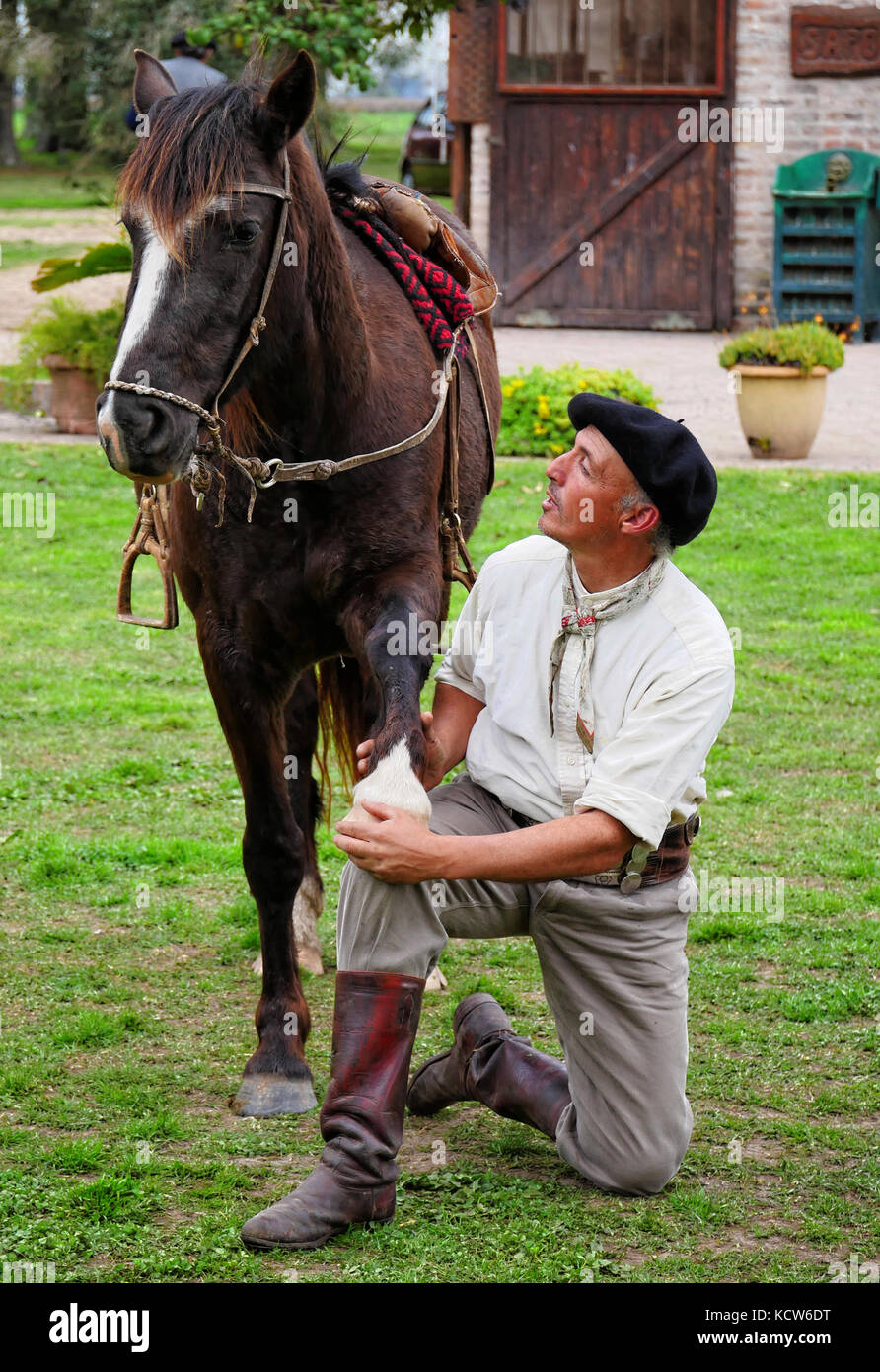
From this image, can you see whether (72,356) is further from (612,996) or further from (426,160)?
(426,160)

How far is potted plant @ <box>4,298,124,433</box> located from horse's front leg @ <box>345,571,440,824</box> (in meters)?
7.82

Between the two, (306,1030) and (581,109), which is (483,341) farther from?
(581,109)

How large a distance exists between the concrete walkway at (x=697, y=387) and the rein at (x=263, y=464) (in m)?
7.25

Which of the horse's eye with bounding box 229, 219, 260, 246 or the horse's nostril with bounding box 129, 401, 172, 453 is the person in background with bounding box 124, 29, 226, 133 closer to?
the horse's eye with bounding box 229, 219, 260, 246

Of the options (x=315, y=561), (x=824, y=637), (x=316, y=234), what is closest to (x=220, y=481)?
(x=315, y=561)

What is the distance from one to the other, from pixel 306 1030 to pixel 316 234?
1.89 m

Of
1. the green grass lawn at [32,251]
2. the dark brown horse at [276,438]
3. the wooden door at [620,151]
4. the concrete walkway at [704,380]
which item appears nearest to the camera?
the dark brown horse at [276,438]

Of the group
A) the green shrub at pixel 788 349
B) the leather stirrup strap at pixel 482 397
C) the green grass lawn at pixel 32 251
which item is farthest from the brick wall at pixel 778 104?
the leather stirrup strap at pixel 482 397

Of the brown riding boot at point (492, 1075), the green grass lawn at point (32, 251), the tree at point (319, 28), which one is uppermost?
the tree at point (319, 28)

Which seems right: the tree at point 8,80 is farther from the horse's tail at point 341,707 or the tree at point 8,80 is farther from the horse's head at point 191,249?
the horse's head at point 191,249

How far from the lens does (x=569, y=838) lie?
3.09m

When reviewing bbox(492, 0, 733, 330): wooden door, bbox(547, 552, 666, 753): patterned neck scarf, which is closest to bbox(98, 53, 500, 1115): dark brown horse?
bbox(547, 552, 666, 753): patterned neck scarf

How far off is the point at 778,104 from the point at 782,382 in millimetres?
6420

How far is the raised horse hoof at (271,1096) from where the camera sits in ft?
12.3
